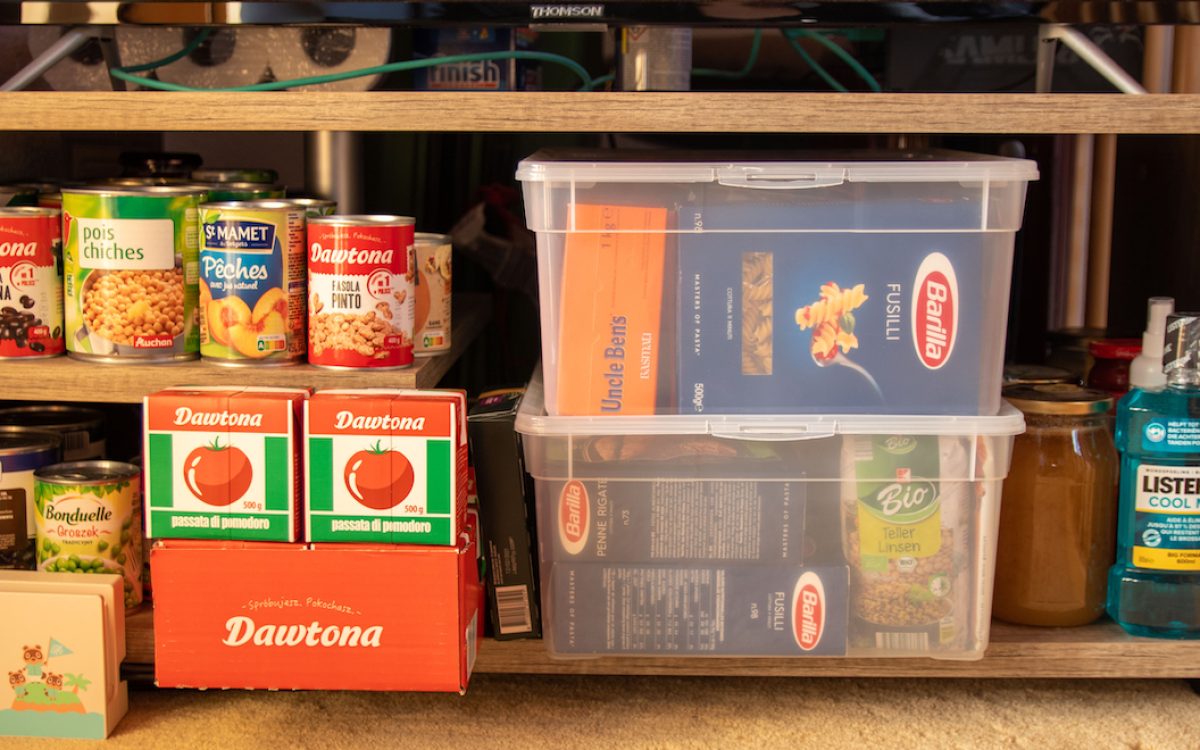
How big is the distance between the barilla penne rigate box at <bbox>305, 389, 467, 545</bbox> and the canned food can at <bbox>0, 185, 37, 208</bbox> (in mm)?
478

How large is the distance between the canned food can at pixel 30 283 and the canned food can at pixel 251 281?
0.51 ft

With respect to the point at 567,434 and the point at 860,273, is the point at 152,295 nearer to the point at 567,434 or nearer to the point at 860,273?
the point at 567,434

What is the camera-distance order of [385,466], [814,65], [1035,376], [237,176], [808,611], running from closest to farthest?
[385,466], [808,611], [1035,376], [237,176], [814,65]

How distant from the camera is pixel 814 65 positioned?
1.51 metres

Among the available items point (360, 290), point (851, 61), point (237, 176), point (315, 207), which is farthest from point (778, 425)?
point (237, 176)

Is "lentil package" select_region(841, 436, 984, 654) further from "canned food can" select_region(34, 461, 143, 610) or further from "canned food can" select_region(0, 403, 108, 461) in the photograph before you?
"canned food can" select_region(0, 403, 108, 461)

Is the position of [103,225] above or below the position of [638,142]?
below

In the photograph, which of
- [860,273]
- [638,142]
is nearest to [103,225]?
[860,273]

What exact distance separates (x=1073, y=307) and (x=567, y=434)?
0.83 metres

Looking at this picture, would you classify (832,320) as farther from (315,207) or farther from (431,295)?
(315,207)

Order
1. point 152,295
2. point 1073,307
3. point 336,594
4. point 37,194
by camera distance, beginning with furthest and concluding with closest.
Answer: point 1073,307 → point 37,194 → point 152,295 → point 336,594

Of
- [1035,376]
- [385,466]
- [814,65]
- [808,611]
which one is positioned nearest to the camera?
[385,466]

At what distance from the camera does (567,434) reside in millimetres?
1060

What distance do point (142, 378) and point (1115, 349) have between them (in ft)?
3.10
